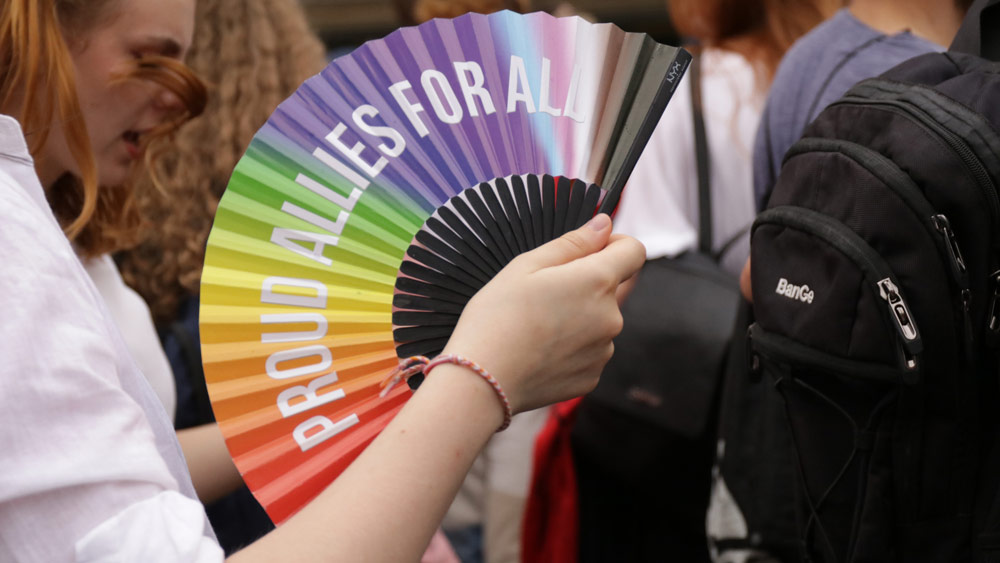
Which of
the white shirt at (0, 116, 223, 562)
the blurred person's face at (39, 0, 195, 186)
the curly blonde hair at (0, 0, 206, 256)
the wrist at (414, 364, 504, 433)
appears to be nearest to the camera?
the white shirt at (0, 116, 223, 562)

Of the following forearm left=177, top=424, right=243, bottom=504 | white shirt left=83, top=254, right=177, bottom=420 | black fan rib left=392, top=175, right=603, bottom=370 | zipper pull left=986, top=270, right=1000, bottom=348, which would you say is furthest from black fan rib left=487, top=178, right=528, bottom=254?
white shirt left=83, top=254, right=177, bottom=420

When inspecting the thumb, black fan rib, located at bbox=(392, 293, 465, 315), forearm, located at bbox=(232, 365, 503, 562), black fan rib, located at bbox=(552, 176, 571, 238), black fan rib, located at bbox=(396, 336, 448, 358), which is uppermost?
black fan rib, located at bbox=(552, 176, 571, 238)

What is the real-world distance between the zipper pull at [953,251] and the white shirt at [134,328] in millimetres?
1077

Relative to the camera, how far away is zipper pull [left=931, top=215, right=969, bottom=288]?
95 centimetres

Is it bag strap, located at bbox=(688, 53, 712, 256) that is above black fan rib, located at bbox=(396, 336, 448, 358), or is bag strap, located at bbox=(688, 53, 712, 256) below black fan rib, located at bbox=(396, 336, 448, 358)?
above

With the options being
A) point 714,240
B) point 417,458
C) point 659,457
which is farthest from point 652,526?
point 417,458

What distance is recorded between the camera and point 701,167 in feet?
6.09

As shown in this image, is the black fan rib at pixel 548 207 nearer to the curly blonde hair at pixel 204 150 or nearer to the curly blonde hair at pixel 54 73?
the curly blonde hair at pixel 54 73

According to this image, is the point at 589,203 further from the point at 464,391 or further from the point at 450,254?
the point at 464,391

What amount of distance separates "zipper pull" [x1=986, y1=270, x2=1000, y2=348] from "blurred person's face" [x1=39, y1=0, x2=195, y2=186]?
90 centimetres

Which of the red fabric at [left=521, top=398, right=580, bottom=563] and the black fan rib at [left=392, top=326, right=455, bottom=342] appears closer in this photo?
the black fan rib at [left=392, top=326, right=455, bottom=342]

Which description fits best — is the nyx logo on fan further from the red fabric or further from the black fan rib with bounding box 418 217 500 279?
the red fabric

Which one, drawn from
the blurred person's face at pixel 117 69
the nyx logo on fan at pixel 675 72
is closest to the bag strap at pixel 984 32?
the nyx logo on fan at pixel 675 72

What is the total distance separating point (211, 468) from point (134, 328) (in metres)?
0.32
